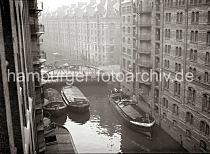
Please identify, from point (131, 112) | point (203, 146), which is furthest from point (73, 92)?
point (203, 146)

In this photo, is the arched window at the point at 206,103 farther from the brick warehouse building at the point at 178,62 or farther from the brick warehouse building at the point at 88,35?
the brick warehouse building at the point at 88,35

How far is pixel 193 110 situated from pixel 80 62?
27687mm

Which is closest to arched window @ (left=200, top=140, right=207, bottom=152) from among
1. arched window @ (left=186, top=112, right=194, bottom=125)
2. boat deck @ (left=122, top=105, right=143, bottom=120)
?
arched window @ (left=186, top=112, right=194, bottom=125)

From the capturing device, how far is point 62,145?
17.5 metres

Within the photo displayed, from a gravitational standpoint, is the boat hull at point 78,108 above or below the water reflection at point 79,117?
above

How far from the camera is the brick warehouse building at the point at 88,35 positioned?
41094 millimetres

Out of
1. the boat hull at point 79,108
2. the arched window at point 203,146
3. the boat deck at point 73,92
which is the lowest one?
the boat hull at point 79,108

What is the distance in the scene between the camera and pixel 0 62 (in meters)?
4.71

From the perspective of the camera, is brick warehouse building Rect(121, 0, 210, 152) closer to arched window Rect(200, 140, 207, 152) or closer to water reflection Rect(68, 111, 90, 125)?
arched window Rect(200, 140, 207, 152)

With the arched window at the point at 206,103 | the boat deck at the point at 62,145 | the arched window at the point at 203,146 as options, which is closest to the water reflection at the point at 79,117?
the boat deck at the point at 62,145

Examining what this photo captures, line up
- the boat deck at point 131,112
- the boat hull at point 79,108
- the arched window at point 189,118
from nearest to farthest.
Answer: the arched window at point 189,118 < the boat deck at point 131,112 < the boat hull at point 79,108

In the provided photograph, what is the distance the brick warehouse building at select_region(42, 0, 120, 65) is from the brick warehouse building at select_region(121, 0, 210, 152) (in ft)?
41.8

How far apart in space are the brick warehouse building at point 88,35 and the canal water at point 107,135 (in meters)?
13.0

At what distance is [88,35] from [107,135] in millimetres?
23213
